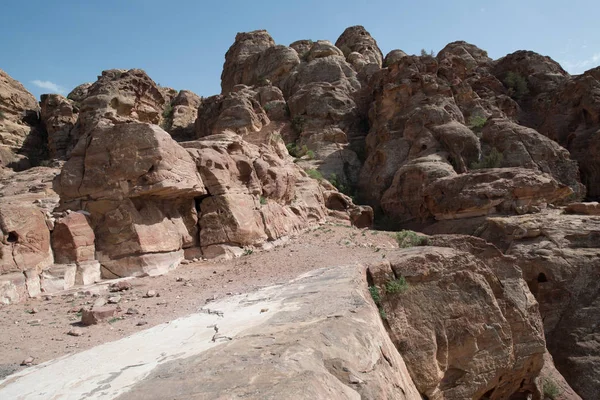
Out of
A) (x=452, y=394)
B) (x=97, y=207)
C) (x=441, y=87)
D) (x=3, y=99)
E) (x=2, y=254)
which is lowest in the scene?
(x=452, y=394)

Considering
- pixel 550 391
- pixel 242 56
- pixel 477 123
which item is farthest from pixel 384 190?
pixel 242 56

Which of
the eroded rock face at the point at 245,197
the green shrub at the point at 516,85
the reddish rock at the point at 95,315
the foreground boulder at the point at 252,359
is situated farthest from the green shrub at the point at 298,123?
the foreground boulder at the point at 252,359

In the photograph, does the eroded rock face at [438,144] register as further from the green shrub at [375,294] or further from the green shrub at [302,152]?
the green shrub at [375,294]

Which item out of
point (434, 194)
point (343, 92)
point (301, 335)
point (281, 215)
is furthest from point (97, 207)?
point (343, 92)

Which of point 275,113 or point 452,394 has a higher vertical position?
point 275,113

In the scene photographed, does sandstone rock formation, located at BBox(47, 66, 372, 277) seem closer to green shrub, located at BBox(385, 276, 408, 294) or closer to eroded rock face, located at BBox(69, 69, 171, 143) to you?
green shrub, located at BBox(385, 276, 408, 294)

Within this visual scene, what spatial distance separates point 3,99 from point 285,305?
27.8m

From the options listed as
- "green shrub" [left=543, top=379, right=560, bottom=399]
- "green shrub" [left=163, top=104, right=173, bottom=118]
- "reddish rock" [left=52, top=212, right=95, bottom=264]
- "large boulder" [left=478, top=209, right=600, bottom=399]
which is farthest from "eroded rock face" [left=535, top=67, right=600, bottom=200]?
"green shrub" [left=163, top=104, right=173, bottom=118]

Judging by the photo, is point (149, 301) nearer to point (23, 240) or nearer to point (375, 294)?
point (23, 240)

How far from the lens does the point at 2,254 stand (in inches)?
266

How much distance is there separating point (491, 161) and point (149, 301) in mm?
17557

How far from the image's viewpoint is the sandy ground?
15.9 ft

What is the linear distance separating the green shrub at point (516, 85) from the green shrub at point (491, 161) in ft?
47.0

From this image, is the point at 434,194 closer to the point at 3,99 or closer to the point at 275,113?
the point at 275,113
